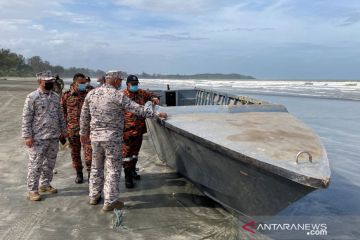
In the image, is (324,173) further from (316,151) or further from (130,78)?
(130,78)

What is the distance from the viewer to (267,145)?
390 cm

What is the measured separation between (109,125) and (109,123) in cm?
3

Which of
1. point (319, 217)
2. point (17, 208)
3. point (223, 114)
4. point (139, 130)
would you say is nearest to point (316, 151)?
point (319, 217)

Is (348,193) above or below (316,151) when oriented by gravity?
below

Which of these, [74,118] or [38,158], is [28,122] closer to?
[38,158]

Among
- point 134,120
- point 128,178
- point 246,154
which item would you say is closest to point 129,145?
point 134,120

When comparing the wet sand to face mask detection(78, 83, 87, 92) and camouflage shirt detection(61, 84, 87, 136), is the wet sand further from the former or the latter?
face mask detection(78, 83, 87, 92)

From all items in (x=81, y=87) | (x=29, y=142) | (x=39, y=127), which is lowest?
(x=29, y=142)

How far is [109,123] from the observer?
4.66 metres

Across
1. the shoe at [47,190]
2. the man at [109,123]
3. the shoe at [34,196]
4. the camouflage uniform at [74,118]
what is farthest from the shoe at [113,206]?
the camouflage uniform at [74,118]

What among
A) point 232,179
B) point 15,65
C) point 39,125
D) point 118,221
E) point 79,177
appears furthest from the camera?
point 15,65

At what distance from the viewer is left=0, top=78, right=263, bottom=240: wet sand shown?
4211mm

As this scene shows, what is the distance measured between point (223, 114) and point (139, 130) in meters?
1.26

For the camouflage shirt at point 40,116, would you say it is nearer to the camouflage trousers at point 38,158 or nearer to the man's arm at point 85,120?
the camouflage trousers at point 38,158
